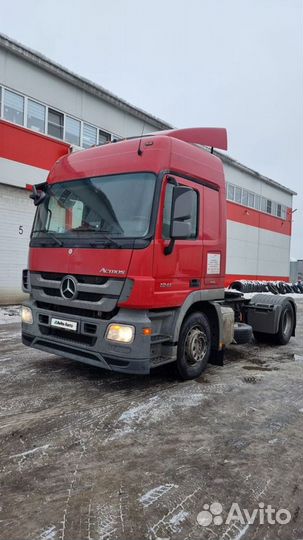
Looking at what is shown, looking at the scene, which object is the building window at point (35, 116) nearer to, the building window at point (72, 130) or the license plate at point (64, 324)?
the building window at point (72, 130)

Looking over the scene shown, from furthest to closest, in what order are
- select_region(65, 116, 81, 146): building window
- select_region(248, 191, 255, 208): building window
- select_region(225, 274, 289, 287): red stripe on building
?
select_region(248, 191, 255, 208): building window → select_region(225, 274, 289, 287): red stripe on building → select_region(65, 116, 81, 146): building window

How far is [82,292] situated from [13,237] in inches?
366

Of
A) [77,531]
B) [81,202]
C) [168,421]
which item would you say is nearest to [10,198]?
[81,202]

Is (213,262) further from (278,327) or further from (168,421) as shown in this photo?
(278,327)

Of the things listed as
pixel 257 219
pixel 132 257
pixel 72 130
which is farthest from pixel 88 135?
pixel 257 219

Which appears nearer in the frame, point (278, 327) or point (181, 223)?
point (181, 223)

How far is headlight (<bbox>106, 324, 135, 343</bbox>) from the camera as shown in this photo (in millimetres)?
4410

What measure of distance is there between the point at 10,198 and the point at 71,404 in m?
10.0

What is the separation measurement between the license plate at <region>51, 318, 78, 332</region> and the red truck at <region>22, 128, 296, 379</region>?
12 mm

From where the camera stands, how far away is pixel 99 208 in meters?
4.89

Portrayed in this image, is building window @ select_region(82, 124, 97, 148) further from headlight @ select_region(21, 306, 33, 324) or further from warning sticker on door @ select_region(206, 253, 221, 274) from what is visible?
headlight @ select_region(21, 306, 33, 324)

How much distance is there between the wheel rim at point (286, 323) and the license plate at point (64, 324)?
5.07 meters

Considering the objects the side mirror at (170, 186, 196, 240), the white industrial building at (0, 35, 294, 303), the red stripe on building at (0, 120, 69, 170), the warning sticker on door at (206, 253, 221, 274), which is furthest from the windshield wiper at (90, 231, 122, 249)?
the red stripe on building at (0, 120, 69, 170)

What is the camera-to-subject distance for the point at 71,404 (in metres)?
4.41
